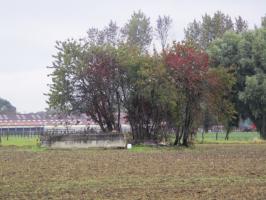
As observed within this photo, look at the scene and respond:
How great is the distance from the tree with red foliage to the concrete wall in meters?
4.61

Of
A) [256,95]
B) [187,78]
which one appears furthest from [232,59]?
[187,78]

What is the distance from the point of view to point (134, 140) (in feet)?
146

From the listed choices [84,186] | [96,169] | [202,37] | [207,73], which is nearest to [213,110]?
[207,73]

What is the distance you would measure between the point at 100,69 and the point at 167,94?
19.1 ft

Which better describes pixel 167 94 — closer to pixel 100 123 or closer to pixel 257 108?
pixel 100 123

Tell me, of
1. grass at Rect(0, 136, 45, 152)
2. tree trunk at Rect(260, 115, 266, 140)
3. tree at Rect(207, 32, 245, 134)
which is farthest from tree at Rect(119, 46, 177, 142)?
tree trunk at Rect(260, 115, 266, 140)

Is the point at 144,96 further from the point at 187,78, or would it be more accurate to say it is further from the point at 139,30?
the point at 139,30

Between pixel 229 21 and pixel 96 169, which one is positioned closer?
pixel 96 169

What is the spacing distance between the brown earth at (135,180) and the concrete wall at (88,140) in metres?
14.2

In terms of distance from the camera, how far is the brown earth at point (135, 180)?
598 inches

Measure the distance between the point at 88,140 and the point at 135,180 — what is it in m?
22.6

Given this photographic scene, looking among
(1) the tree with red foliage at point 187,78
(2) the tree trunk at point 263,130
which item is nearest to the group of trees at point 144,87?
(1) the tree with red foliage at point 187,78

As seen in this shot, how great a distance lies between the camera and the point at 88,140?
4088 centimetres

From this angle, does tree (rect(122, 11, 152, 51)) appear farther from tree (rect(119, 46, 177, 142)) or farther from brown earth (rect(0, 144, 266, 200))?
brown earth (rect(0, 144, 266, 200))
